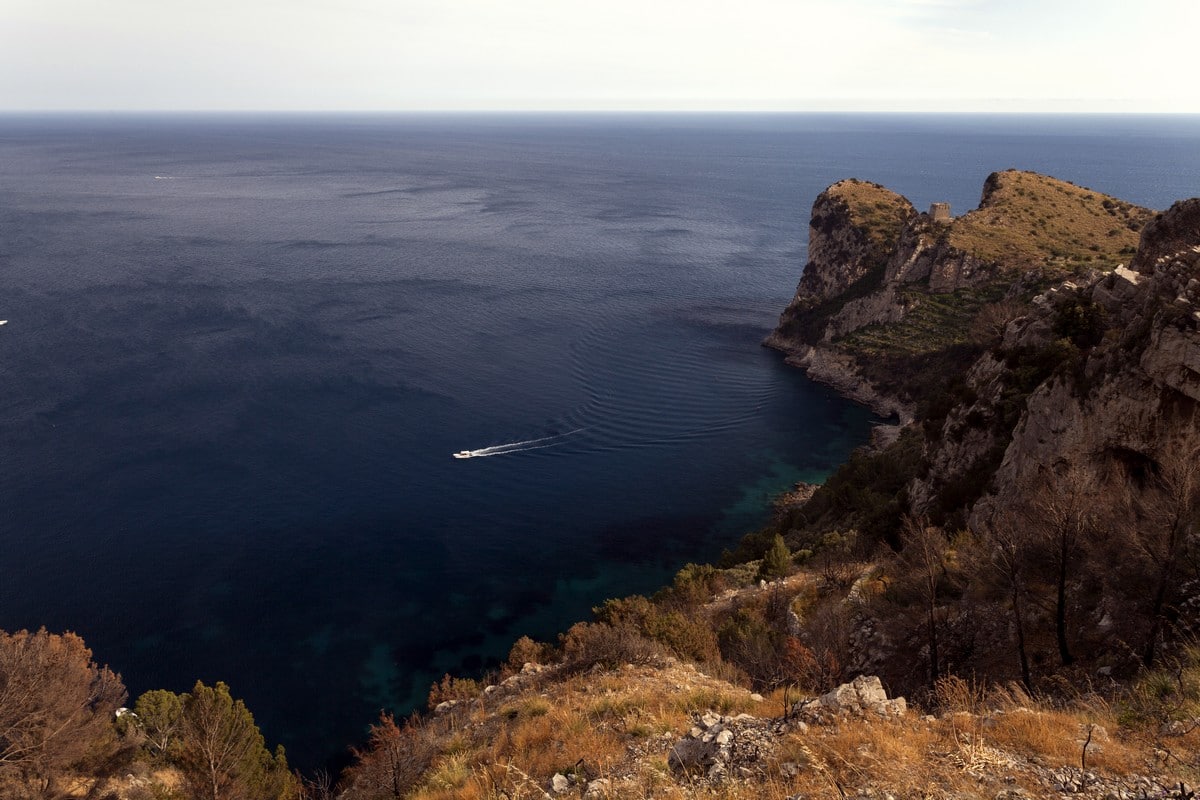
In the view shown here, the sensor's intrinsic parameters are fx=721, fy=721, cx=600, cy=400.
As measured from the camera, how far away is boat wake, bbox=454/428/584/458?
57.2 metres

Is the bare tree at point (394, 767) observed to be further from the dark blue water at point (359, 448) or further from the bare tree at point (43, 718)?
the dark blue water at point (359, 448)

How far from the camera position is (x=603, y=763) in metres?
14.0

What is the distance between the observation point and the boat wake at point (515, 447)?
57.2m

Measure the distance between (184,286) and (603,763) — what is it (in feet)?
336

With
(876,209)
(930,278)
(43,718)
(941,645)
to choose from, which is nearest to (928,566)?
(941,645)

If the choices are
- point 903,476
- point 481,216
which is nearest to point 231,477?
point 903,476

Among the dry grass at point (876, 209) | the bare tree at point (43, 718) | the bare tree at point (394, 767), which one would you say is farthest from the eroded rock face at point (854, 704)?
the dry grass at point (876, 209)

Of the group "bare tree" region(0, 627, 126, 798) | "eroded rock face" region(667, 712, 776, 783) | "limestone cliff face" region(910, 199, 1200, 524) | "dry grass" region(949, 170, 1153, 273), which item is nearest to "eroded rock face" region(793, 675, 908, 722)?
"eroded rock face" region(667, 712, 776, 783)

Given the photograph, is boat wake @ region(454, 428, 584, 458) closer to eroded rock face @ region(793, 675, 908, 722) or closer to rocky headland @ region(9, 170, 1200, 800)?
rocky headland @ region(9, 170, 1200, 800)

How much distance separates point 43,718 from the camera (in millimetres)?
24406

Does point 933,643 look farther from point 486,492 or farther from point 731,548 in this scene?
point 486,492

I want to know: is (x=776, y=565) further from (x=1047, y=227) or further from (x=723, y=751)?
(x=1047, y=227)

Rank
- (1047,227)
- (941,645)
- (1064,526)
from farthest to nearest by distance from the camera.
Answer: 1. (1047,227)
2. (941,645)
3. (1064,526)

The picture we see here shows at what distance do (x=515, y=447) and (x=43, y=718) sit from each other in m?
37.0
